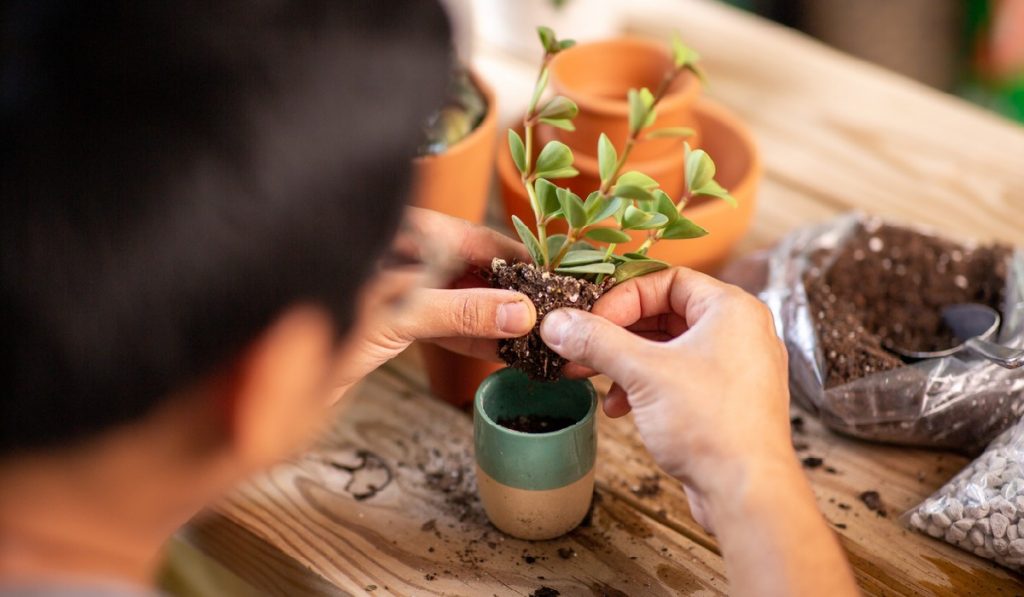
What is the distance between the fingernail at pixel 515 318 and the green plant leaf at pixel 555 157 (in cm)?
14

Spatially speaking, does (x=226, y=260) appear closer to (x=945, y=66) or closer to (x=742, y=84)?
(x=742, y=84)

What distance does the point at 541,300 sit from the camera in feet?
2.98

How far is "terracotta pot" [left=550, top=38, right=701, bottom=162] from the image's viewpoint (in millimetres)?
1196

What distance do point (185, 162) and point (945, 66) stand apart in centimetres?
238

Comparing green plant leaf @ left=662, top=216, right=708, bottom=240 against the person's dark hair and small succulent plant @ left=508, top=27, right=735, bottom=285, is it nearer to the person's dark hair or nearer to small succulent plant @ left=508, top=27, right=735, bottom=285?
small succulent plant @ left=508, top=27, right=735, bottom=285

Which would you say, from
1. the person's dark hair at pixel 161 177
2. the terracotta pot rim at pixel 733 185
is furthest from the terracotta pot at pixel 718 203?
the person's dark hair at pixel 161 177

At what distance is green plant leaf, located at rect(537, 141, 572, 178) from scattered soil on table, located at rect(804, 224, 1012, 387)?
37 centimetres

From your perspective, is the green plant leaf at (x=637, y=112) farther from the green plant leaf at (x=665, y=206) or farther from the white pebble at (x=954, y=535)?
the white pebble at (x=954, y=535)

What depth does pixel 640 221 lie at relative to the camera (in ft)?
2.89

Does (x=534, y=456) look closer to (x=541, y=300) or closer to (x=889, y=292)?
(x=541, y=300)

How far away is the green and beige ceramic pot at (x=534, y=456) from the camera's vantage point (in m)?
0.89

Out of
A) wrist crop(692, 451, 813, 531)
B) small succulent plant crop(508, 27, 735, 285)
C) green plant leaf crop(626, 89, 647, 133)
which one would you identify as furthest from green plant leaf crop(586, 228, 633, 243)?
wrist crop(692, 451, 813, 531)

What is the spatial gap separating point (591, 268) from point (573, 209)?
0.21ft

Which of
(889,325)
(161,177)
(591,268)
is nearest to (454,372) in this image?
(591,268)
